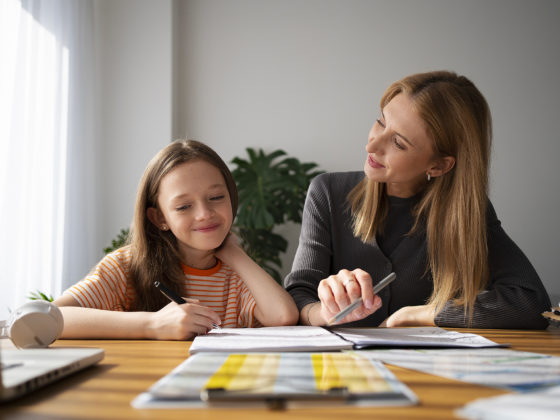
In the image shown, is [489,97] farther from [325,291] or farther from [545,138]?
[325,291]

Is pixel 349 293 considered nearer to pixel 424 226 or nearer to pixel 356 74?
pixel 424 226

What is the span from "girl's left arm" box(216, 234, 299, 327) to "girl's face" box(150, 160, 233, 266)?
0.07 metres

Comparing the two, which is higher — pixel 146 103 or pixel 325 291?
→ pixel 146 103

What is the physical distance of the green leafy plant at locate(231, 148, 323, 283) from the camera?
3727mm

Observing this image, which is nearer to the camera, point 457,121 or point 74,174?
point 457,121

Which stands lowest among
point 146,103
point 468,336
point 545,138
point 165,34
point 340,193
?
point 468,336

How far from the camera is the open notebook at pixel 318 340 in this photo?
786 mm

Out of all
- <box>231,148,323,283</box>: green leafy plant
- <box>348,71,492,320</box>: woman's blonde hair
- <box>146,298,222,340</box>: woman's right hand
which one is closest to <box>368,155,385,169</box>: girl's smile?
<box>348,71,492,320</box>: woman's blonde hair

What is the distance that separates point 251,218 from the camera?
12.1 ft

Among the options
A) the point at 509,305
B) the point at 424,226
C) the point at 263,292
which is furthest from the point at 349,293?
the point at 424,226

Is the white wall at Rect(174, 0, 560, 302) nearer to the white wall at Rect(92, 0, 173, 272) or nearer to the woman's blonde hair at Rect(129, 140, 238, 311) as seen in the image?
the white wall at Rect(92, 0, 173, 272)

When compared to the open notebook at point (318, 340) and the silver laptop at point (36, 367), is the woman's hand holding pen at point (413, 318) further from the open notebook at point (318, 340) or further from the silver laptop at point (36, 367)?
the silver laptop at point (36, 367)

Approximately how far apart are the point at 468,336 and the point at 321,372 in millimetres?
499

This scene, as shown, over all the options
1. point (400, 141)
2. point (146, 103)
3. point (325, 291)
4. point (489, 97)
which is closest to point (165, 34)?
point (146, 103)
